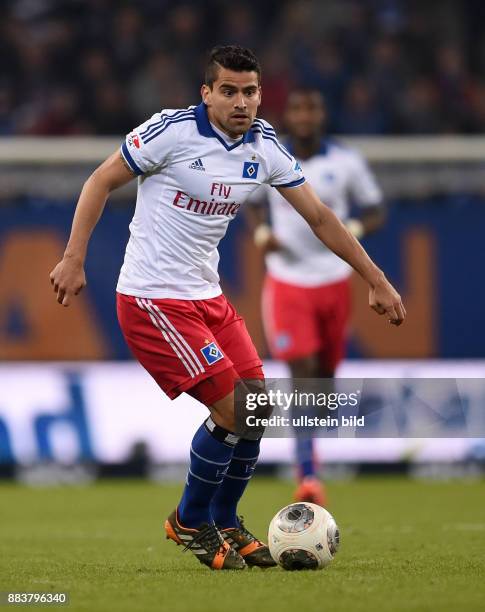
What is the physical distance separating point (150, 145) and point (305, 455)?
3.42 m

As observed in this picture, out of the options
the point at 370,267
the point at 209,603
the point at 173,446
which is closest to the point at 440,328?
the point at 173,446

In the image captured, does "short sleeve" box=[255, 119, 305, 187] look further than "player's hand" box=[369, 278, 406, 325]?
Yes

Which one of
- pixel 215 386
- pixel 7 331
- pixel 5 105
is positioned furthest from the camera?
pixel 5 105

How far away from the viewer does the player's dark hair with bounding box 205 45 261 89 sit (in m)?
5.61

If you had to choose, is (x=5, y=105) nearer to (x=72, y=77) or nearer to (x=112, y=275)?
(x=72, y=77)

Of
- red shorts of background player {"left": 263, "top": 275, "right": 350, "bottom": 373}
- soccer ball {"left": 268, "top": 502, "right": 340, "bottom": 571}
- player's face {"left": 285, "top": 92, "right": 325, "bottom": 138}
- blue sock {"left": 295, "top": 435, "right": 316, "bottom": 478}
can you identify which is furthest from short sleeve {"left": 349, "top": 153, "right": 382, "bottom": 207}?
soccer ball {"left": 268, "top": 502, "right": 340, "bottom": 571}

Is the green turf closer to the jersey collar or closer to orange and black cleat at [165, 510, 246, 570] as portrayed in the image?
orange and black cleat at [165, 510, 246, 570]

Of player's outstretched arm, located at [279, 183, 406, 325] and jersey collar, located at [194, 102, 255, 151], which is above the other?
jersey collar, located at [194, 102, 255, 151]

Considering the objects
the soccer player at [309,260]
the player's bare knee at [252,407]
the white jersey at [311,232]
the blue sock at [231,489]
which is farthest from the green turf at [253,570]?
the white jersey at [311,232]

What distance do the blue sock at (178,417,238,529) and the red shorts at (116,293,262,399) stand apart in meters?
0.24

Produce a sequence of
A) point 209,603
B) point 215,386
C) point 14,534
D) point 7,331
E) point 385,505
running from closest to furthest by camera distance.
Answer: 1. point 209,603
2. point 215,386
3. point 14,534
4. point 385,505
5. point 7,331

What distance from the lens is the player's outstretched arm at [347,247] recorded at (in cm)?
571

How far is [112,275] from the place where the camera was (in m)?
11.4

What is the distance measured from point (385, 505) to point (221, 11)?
661cm
